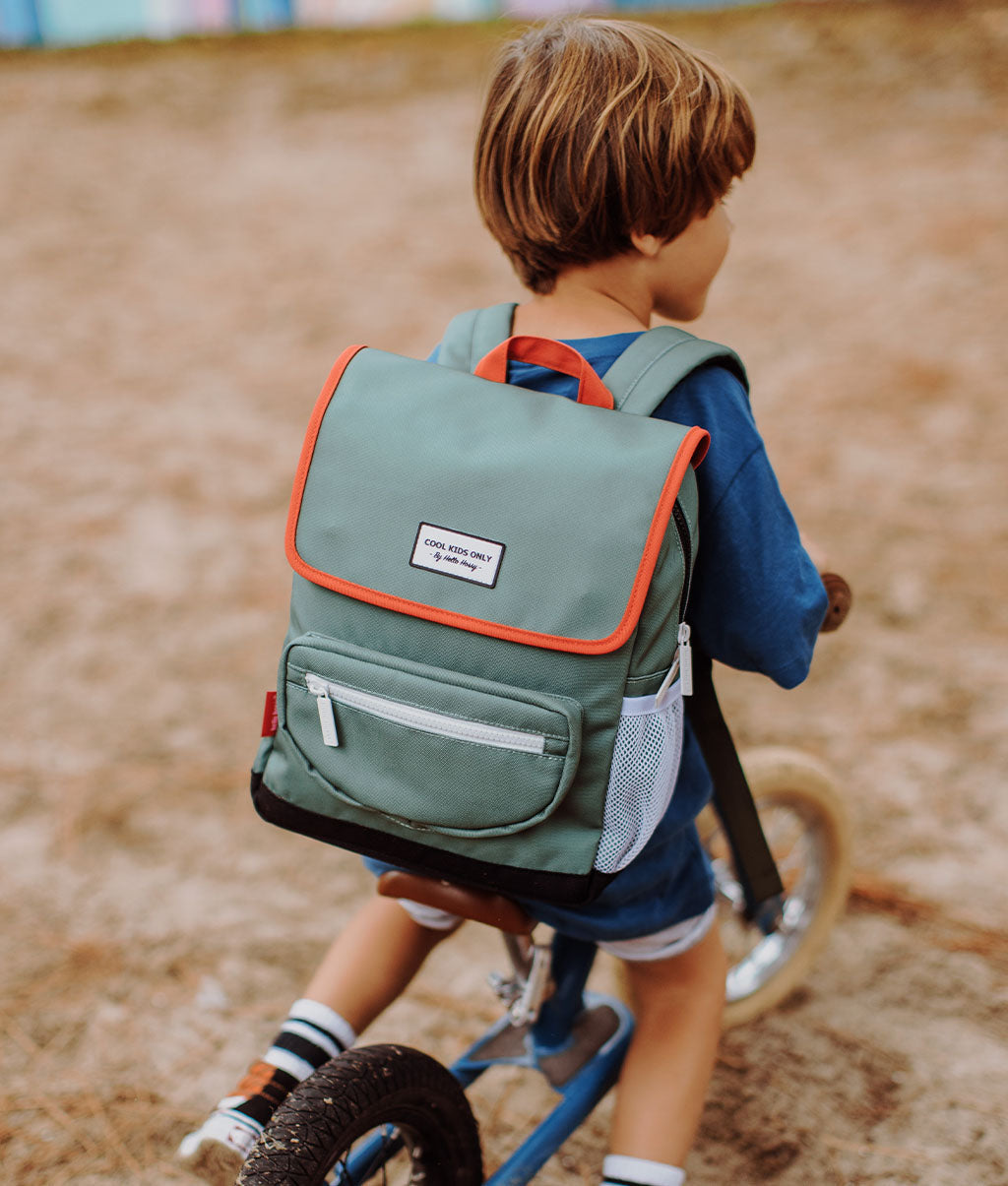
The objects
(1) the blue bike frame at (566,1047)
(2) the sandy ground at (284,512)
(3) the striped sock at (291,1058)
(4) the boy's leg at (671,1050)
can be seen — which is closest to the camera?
(3) the striped sock at (291,1058)

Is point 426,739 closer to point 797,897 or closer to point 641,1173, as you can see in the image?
point 641,1173

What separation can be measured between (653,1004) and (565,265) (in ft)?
3.22

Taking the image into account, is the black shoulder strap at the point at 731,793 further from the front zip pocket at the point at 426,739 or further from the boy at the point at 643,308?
the front zip pocket at the point at 426,739

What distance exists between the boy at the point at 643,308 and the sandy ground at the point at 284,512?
618 millimetres

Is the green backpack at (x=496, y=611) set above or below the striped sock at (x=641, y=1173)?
above

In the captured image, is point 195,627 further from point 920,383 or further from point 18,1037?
point 920,383

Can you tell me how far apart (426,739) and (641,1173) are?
2.24ft

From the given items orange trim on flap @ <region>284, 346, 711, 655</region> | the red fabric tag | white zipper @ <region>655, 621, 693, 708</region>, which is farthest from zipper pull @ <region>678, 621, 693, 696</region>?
the red fabric tag

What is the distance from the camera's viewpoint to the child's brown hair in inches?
43.1

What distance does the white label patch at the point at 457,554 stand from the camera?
3.41ft

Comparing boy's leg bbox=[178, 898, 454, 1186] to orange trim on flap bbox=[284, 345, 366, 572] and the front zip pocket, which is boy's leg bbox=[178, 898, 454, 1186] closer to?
the front zip pocket

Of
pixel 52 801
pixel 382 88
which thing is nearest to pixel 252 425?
pixel 52 801

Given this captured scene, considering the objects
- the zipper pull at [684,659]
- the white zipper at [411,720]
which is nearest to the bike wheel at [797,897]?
the zipper pull at [684,659]

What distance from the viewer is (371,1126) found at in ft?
3.88
